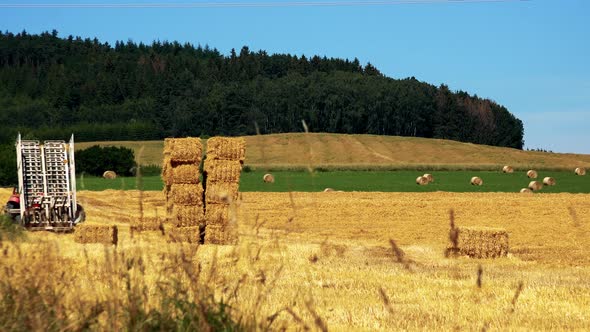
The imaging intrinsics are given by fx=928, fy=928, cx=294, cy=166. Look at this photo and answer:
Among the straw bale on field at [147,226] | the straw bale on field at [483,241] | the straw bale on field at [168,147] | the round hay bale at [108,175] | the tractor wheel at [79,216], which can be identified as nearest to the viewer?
the straw bale on field at [147,226]

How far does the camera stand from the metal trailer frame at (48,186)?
879 inches

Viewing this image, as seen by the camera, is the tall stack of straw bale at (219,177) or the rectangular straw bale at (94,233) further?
the tall stack of straw bale at (219,177)

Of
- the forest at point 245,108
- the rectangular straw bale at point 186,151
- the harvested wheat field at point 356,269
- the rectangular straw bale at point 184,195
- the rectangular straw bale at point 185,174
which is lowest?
the harvested wheat field at point 356,269

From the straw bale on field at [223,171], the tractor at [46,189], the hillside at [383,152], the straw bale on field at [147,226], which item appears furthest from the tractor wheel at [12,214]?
the hillside at [383,152]

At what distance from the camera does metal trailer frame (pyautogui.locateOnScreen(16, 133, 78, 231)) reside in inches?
879

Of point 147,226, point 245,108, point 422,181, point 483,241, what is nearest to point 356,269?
point 483,241

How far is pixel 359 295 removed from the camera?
11.0 meters

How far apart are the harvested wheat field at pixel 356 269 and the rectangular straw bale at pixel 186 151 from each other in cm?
214

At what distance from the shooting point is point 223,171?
20250 millimetres

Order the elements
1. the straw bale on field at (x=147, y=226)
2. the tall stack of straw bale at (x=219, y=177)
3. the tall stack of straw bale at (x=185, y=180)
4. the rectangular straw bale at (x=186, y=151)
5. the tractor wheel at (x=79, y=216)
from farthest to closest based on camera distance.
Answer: the tractor wheel at (x=79, y=216), the rectangular straw bale at (x=186, y=151), the tall stack of straw bale at (x=185, y=180), the tall stack of straw bale at (x=219, y=177), the straw bale on field at (x=147, y=226)

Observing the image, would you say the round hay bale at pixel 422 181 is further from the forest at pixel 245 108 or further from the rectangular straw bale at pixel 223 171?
the forest at pixel 245 108

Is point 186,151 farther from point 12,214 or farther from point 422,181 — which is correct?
point 422,181

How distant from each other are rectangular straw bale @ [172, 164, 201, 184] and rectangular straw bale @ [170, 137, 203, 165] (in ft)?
0.44

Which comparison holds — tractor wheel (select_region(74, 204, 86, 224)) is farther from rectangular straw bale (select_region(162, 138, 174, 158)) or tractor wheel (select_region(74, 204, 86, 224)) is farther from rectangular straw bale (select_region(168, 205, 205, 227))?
rectangular straw bale (select_region(168, 205, 205, 227))
